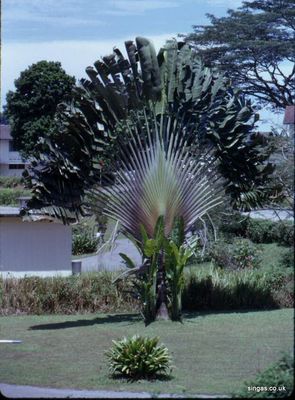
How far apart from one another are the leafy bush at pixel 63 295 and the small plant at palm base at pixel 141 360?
717 cm

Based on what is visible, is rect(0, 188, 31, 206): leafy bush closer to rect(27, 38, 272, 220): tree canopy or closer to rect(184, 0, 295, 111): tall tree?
rect(184, 0, 295, 111): tall tree

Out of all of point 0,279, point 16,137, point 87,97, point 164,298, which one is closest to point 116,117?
point 87,97

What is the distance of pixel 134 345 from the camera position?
9758 millimetres

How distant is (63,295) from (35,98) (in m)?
26.6

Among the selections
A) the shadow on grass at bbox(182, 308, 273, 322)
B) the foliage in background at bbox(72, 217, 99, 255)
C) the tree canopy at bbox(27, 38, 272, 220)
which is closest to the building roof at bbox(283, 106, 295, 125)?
the tree canopy at bbox(27, 38, 272, 220)

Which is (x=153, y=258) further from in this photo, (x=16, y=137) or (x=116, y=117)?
(x=16, y=137)

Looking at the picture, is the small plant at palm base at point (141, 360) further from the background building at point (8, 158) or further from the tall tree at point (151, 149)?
the background building at point (8, 158)

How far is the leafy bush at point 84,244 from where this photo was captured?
112 feet

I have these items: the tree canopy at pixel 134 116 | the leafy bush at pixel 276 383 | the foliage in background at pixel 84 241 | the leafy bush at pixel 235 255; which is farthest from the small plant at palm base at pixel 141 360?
the foliage in background at pixel 84 241

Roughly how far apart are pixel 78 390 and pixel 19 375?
147 centimetres

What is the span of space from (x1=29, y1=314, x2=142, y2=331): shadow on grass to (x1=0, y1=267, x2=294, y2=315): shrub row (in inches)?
26.2

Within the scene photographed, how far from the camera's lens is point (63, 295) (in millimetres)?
17359

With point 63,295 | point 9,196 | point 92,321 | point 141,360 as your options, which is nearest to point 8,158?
point 9,196

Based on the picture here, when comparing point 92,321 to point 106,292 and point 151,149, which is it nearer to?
point 106,292
